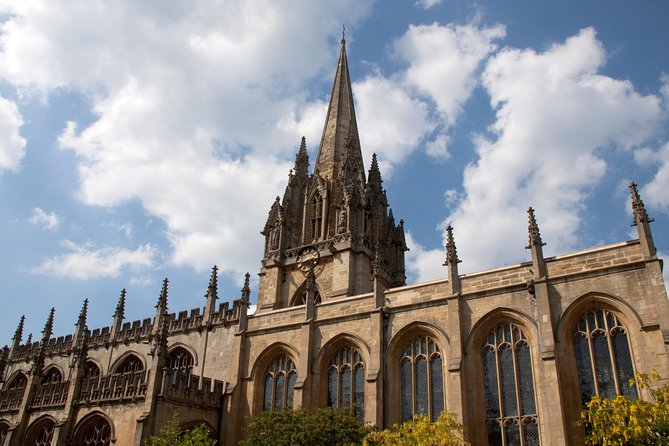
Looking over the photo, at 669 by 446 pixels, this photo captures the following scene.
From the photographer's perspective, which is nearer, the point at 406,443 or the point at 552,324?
the point at 406,443

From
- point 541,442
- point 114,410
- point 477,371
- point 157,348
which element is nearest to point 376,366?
point 477,371

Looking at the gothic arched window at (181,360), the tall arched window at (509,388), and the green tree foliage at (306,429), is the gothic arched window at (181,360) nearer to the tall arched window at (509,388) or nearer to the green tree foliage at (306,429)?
the green tree foliage at (306,429)

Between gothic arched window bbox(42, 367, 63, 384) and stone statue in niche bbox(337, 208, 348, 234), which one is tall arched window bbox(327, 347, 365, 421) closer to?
stone statue in niche bbox(337, 208, 348, 234)

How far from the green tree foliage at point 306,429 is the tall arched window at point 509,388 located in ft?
15.0

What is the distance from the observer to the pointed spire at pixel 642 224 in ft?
68.6

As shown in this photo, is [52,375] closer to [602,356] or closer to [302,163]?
[302,163]

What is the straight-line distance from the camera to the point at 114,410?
25.8m

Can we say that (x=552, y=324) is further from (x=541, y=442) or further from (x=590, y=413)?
(x=590, y=413)

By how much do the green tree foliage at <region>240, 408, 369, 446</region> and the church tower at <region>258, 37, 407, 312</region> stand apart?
36.1 feet

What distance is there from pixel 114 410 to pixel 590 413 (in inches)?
718

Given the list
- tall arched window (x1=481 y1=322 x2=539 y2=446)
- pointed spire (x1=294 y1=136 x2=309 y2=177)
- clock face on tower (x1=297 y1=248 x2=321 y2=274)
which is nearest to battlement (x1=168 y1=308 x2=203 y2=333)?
clock face on tower (x1=297 y1=248 x2=321 y2=274)

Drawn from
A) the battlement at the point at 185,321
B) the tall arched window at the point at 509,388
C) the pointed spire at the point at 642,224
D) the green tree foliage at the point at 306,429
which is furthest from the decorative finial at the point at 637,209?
the battlement at the point at 185,321

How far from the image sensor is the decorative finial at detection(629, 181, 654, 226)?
2131 cm

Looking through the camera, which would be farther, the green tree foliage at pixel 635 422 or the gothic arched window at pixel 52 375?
the gothic arched window at pixel 52 375
